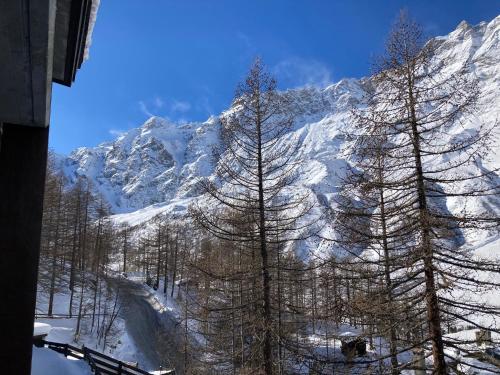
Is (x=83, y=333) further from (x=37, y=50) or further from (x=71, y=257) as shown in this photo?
(x=37, y=50)

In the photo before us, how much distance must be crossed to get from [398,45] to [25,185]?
915cm

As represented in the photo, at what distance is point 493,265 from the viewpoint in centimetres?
859

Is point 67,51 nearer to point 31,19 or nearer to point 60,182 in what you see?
point 31,19

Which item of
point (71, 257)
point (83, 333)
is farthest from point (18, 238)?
point (71, 257)

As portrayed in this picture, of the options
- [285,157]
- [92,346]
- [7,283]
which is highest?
[285,157]

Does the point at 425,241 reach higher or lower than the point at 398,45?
lower

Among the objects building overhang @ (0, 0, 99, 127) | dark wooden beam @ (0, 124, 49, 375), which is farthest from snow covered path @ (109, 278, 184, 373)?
building overhang @ (0, 0, 99, 127)

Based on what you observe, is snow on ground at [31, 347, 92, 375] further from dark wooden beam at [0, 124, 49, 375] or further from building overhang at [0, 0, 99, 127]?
building overhang at [0, 0, 99, 127]

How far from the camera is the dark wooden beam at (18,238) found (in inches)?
157

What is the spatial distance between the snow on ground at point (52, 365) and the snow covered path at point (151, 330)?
8.30 metres

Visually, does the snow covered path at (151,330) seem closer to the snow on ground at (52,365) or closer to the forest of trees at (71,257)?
the forest of trees at (71,257)

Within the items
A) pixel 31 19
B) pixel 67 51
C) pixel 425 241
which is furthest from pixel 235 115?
pixel 31 19

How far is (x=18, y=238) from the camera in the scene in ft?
13.4

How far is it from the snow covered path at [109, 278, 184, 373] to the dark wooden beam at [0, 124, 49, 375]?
1990 cm
